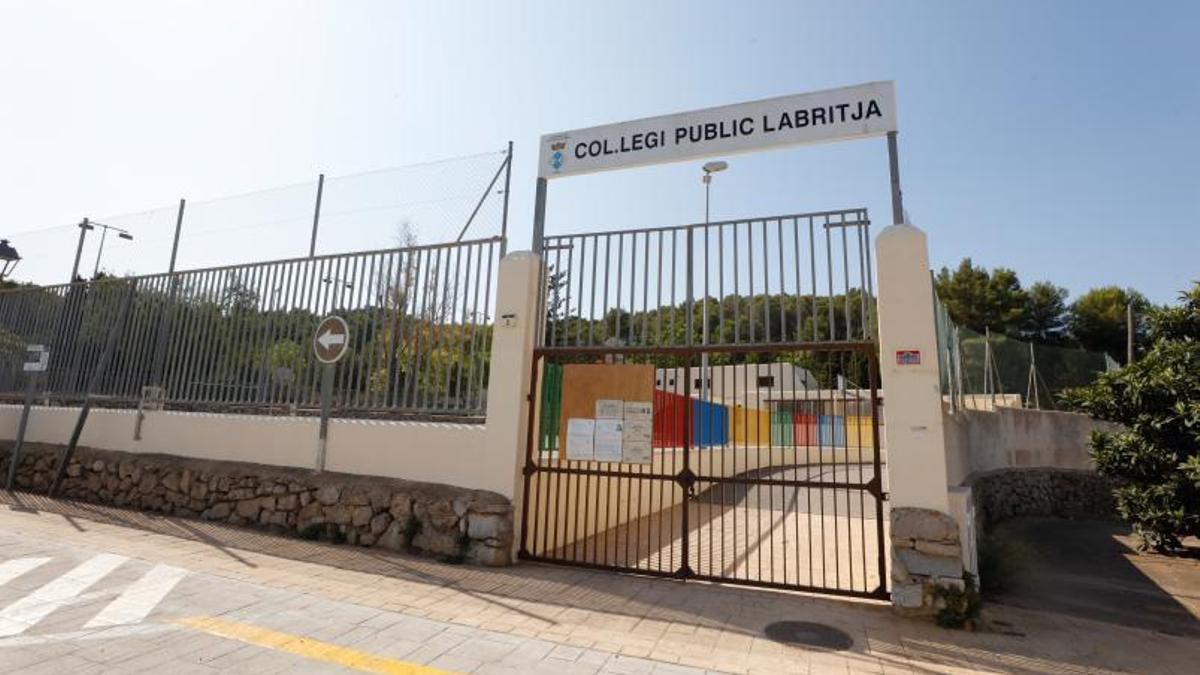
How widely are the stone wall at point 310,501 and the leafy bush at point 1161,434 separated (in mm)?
11830

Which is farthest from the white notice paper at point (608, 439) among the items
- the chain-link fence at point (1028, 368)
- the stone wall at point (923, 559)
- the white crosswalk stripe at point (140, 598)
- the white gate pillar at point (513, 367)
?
the chain-link fence at point (1028, 368)

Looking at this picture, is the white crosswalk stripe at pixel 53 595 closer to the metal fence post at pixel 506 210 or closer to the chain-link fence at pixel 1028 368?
the metal fence post at pixel 506 210

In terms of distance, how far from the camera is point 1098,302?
46.7 metres

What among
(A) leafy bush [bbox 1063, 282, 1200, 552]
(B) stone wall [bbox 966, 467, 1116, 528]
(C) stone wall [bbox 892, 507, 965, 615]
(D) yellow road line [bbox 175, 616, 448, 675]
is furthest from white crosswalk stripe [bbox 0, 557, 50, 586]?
(B) stone wall [bbox 966, 467, 1116, 528]

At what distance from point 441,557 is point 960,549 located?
16.4 ft

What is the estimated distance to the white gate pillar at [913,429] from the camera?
4.86 metres

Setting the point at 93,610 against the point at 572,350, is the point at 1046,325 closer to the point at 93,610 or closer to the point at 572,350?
the point at 572,350

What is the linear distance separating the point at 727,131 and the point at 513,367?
141 inches

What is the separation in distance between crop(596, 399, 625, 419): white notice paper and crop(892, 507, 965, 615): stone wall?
9.36 ft

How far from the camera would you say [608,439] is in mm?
6359

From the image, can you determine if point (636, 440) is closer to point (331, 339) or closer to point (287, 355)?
point (331, 339)

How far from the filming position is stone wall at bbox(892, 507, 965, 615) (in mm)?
4805

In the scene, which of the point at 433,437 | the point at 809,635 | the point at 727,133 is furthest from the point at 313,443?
the point at 727,133

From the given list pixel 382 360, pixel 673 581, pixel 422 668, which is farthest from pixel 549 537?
pixel 422 668
